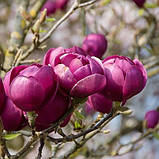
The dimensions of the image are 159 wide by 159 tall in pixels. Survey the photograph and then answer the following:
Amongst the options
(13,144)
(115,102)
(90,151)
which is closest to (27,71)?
(115,102)

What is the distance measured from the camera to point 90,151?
1.48 metres

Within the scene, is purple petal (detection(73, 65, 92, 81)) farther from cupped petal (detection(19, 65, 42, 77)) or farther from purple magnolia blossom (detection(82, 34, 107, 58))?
purple magnolia blossom (detection(82, 34, 107, 58))

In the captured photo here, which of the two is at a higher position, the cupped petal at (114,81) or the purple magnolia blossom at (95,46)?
the cupped petal at (114,81)

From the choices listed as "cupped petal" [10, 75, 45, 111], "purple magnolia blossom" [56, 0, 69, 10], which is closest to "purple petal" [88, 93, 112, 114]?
"cupped petal" [10, 75, 45, 111]

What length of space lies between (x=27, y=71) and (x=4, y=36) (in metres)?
2.46

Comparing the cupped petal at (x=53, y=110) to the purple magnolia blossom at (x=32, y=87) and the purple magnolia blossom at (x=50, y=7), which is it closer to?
the purple magnolia blossom at (x=32, y=87)

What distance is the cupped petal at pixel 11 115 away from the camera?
71cm

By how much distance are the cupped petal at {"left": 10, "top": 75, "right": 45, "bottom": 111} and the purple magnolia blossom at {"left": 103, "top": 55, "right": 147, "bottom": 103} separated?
0.14 m

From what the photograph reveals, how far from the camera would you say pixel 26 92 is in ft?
2.12

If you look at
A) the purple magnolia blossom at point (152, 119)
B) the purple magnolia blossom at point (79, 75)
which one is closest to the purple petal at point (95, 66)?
the purple magnolia blossom at point (79, 75)

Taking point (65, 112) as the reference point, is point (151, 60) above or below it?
below

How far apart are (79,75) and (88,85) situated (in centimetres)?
3

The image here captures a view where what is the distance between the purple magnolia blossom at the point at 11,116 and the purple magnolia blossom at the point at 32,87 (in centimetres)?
5

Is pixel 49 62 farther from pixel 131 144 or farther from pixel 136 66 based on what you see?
pixel 131 144
